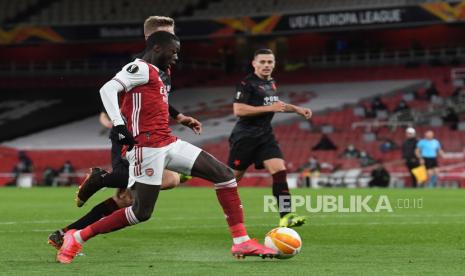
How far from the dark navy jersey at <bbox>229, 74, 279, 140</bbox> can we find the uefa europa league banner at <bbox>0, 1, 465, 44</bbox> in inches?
995

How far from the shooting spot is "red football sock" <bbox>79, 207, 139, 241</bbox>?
27.9ft

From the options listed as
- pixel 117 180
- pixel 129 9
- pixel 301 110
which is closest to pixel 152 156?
pixel 117 180

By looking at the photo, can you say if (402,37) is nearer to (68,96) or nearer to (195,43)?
(195,43)

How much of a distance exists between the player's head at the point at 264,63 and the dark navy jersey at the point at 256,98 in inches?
2.9

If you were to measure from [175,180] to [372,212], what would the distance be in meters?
7.18

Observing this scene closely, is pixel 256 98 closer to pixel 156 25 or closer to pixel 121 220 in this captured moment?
pixel 156 25

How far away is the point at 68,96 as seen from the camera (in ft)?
152

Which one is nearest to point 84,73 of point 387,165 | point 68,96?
point 68,96

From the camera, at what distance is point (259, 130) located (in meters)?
12.9

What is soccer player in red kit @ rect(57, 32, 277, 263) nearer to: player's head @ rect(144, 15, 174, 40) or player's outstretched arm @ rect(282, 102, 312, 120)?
player's head @ rect(144, 15, 174, 40)

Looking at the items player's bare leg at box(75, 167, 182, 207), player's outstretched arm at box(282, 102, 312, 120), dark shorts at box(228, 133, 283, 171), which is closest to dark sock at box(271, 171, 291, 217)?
dark shorts at box(228, 133, 283, 171)

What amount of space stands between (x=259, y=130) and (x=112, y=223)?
457cm

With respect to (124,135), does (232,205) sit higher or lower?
lower

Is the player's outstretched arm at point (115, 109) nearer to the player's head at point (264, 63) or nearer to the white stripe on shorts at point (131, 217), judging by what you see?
the white stripe on shorts at point (131, 217)
